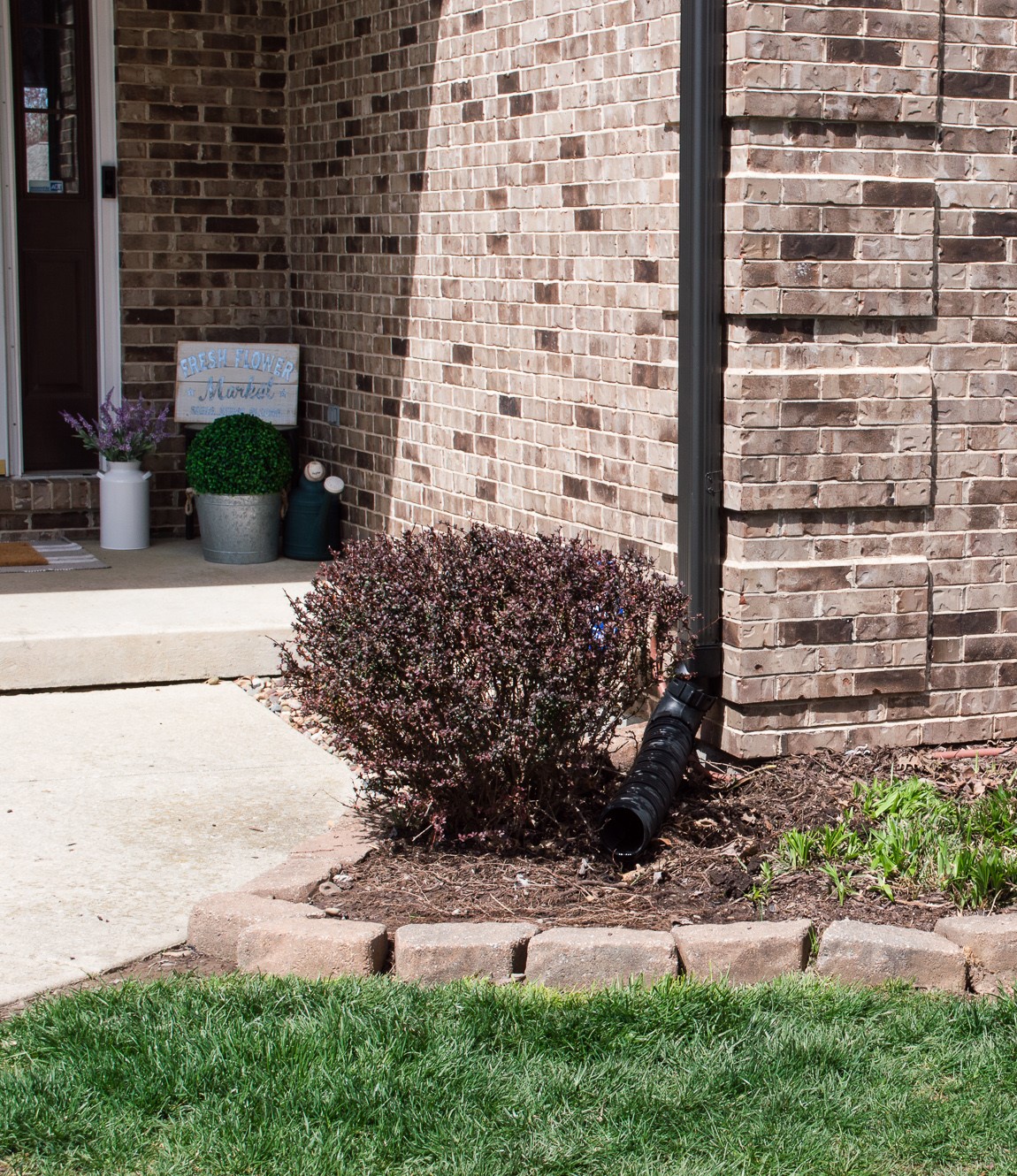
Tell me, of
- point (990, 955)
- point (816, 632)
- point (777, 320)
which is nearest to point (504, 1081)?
point (990, 955)

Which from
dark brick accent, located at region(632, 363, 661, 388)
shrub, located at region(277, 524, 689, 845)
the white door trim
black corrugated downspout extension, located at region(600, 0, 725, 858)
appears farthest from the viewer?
the white door trim

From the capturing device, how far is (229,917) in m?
3.94

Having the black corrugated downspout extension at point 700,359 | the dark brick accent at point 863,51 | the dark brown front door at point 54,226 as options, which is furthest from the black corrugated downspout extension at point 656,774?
the dark brown front door at point 54,226

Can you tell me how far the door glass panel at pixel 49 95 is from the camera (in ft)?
28.6

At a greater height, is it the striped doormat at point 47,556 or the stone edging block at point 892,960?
the striped doormat at point 47,556

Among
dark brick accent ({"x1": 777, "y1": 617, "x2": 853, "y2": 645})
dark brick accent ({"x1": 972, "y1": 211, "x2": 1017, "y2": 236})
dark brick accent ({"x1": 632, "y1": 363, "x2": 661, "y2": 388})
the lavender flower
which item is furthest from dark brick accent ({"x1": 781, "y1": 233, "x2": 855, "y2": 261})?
the lavender flower

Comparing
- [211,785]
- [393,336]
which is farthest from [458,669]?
[393,336]

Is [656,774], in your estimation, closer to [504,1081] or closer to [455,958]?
[455,958]

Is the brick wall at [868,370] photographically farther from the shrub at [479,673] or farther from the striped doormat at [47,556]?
the striped doormat at [47,556]

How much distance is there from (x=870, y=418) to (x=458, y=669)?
1.62 m

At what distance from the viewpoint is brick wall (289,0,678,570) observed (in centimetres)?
564

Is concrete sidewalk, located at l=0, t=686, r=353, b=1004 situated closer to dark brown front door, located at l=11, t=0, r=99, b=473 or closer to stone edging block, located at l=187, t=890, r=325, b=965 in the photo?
stone edging block, located at l=187, t=890, r=325, b=965

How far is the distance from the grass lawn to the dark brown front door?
584 cm

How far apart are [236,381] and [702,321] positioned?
14.8 feet
